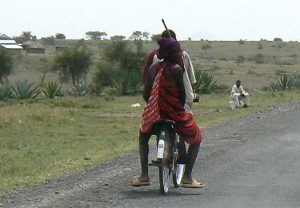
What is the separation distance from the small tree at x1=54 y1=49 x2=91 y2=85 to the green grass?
25461mm

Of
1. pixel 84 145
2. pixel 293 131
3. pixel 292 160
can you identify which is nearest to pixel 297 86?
pixel 293 131

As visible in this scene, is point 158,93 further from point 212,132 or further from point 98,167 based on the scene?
point 212,132

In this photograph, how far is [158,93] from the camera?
8.97 meters

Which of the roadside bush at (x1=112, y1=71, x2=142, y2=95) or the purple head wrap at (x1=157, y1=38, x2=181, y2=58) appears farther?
the roadside bush at (x1=112, y1=71, x2=142, y2=95)

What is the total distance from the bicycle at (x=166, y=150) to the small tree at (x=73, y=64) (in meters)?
52.0

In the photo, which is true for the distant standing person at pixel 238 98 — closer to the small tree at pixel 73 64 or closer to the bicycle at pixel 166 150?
the bicycle at pixel 166 150

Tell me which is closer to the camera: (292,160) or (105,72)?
(292,160)

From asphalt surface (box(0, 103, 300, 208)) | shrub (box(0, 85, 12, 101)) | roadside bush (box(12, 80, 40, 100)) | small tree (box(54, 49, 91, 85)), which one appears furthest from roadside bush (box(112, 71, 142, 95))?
asphalt surface (box(0, 103, 300, 208))

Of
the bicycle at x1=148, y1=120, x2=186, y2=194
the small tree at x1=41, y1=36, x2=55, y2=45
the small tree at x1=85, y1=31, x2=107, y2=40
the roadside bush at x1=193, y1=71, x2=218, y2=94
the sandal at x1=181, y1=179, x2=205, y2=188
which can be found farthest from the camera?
the small tree at x1=85, y1=31, x2=107, y2=40

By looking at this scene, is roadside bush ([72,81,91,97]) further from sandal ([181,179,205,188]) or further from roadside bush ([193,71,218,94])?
sandal ([181,179,205,188])

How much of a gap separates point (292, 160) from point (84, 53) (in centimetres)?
5107

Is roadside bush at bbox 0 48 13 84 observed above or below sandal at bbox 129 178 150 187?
below

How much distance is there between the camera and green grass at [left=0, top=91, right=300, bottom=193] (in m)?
12.5

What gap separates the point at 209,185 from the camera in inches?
385
